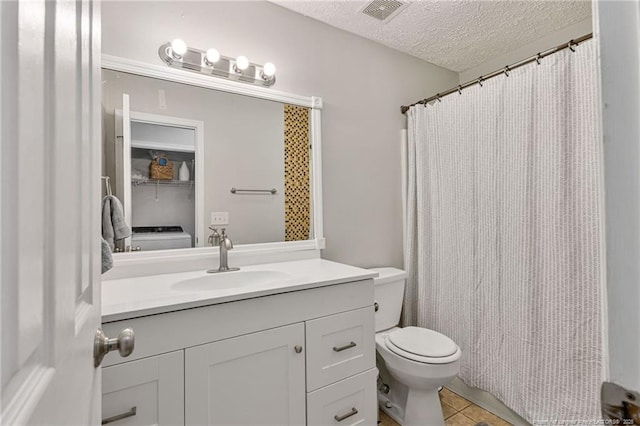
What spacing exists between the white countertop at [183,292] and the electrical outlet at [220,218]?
26 centimetres

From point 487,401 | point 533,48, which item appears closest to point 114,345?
point 487,401

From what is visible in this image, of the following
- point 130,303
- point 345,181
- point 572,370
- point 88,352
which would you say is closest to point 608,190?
point 88,352

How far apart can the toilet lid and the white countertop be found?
1.63ft

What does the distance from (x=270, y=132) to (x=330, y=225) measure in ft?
2.24

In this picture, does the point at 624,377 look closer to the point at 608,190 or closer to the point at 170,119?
the point at 608,190

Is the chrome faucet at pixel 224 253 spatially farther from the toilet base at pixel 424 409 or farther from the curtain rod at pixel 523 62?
the curtain rod at pixel 523 62

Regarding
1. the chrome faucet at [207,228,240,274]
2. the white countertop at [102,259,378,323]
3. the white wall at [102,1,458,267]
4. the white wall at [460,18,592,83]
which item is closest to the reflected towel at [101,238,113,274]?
the white countertop at [102,259,378,323]

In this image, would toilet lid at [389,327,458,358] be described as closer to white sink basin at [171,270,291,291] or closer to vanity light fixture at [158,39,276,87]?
white sink basin at [171,270,291,291]

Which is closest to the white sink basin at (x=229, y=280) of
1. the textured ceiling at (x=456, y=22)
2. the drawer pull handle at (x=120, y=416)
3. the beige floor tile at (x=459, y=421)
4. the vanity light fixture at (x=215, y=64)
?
the drawer pull handle at (x=120, y=416)

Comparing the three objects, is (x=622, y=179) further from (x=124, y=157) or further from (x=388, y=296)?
(x=388, y=296)

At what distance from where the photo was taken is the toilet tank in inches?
75.7

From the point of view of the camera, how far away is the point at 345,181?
207 cm

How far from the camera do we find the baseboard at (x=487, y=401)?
66.2 inches

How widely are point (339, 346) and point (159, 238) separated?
3.22ft
